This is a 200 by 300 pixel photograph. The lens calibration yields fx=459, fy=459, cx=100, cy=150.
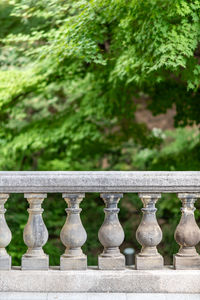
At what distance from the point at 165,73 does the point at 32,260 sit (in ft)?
13.0

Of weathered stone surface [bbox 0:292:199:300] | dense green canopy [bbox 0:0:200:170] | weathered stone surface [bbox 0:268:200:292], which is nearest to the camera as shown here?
weathered stone surface [bbox 0:292:199:300]

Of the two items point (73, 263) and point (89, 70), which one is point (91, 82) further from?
point (73, 263)

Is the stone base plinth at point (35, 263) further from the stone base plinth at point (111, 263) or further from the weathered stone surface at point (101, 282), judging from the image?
the stone base plinth at point (111, 263)

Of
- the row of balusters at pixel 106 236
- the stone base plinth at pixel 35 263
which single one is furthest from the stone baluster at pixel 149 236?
the stone base plinth at pixel 35 263

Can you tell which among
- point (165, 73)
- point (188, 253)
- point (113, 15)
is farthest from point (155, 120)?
point (188, 253)

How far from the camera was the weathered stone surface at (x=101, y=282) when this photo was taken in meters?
3.56

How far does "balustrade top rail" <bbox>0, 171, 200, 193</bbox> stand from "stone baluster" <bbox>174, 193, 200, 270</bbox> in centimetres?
17

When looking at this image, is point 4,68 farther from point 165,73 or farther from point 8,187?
point 8,187

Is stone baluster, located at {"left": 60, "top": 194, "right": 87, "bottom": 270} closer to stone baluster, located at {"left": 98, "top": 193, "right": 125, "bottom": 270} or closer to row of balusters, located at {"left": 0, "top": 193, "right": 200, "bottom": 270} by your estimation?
row of balusters, located at {"left": 0, "top": 193, "right": 200, "bottom": 270}

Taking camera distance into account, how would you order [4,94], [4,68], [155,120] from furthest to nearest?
[155,120]
[4,68]
[4,94]

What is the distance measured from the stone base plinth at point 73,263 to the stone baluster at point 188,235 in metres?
0.73

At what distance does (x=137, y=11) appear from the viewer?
5.09m

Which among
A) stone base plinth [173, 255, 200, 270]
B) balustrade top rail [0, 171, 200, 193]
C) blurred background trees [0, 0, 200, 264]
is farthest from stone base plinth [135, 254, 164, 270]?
blurred background trees [0, 0, 200, 264]

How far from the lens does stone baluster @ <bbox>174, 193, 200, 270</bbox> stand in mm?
3619
